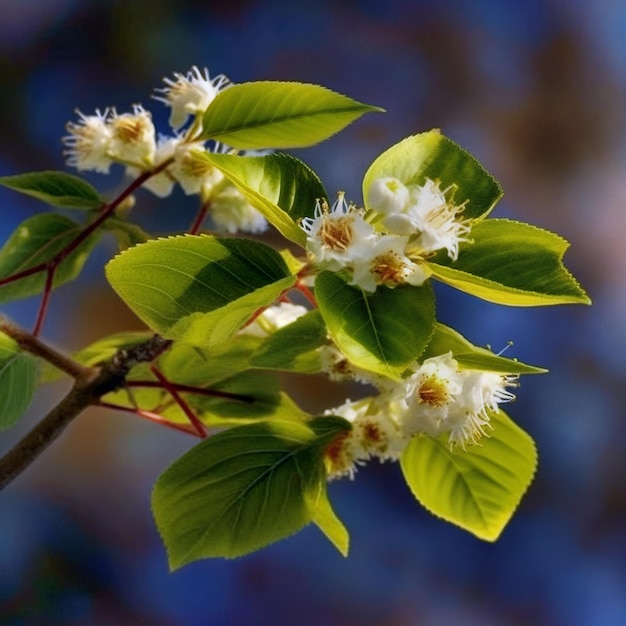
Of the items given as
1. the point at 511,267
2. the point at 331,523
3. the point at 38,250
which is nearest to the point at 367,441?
the point at 331,523

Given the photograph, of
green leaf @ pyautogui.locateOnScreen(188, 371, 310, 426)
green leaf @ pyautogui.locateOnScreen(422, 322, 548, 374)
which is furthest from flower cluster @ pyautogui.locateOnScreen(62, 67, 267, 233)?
green leaf @ pyautogui.locateOnScreen(422, 322, 548, 374)

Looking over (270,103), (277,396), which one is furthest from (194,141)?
(277,396)

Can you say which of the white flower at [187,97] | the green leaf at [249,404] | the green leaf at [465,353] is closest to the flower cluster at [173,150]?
the white flower at [187,97]

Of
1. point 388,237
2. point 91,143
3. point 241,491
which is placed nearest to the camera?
point 388,237

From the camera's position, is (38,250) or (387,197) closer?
(387,197)

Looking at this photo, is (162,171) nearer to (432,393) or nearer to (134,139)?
(134,139)

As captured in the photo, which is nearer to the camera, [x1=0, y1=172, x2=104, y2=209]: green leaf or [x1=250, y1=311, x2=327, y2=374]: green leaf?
[x1=250, y1=311, x2=327, y2=374]: green leaf

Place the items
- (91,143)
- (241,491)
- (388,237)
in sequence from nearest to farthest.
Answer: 1. (388,237)
2. (241,491)
3. (91,143)

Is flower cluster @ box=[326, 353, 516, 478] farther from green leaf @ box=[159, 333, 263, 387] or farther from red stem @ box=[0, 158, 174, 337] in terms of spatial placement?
red stem @ box=[0, 158, 174, 337]
